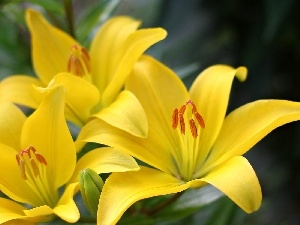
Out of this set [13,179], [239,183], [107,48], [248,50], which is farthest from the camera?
[248,50]

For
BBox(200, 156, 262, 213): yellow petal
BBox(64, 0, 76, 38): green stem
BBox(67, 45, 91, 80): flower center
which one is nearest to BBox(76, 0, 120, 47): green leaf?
BBox(64, 0, 76, 38): green stem

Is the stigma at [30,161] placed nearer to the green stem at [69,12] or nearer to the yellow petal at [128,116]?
the yellow petal at [128,116]

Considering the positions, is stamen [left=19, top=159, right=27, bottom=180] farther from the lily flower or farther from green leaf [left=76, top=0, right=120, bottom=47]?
green leaf [left=76, top=0, right=120, bottom=47]

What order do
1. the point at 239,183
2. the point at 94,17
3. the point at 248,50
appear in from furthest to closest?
the point at 248,50
the point at 94,17
the point at 239,183

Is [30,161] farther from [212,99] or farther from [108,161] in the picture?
[212,99]

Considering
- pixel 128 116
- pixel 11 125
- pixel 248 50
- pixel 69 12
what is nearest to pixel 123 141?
pixel 128 116

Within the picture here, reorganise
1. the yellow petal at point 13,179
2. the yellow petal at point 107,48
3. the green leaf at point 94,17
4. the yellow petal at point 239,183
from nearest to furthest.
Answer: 1. the yellow petal at point 239,183
2. the yellow petal at point 13,179
3. the yellow petal at point 107,48
4. the green leaf at point 94,17

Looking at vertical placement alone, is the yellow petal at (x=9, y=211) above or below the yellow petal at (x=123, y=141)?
below

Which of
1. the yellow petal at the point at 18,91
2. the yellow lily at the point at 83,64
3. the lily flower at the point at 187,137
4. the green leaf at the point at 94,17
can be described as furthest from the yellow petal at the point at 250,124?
the green leaf at the point at 94,17
